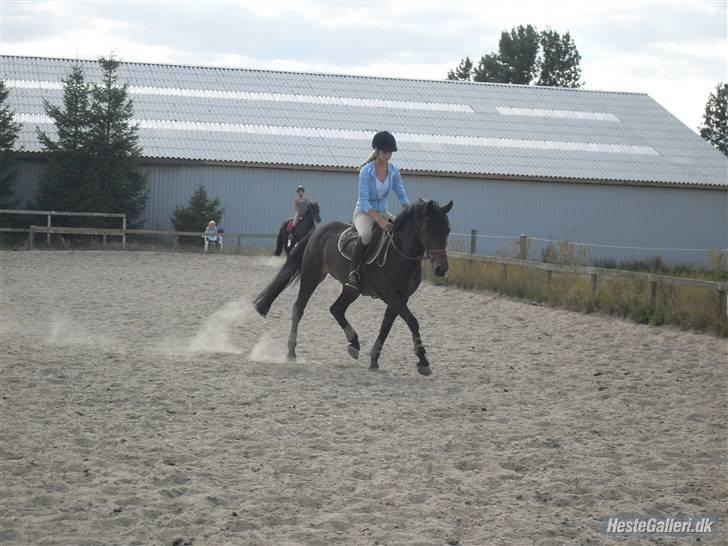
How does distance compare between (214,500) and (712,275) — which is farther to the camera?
(712,275)

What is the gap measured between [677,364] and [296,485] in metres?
6.22

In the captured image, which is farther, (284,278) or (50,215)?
(50,215)

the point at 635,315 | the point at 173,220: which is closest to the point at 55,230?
the point at 173,220

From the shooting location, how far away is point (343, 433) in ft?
23.6

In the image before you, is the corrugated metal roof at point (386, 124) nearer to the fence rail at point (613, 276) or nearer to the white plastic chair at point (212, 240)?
the white plastic chair at point (212, 240)

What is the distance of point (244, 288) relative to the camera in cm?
1839

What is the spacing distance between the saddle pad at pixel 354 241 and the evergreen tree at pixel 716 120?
55620mm

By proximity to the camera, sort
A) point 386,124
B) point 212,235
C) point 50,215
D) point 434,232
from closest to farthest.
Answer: point 434,232
point 50,215
point 212,235
point 386,124

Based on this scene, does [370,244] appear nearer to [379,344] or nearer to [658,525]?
[379,344]

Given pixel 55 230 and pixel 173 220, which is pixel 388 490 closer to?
pixel 55 230

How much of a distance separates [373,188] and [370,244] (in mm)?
561

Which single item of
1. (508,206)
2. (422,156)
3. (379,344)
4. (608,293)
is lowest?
(379,344)

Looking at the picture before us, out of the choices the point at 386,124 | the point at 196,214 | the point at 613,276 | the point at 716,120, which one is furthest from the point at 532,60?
the point at 613,276

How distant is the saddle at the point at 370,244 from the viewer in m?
10.4
